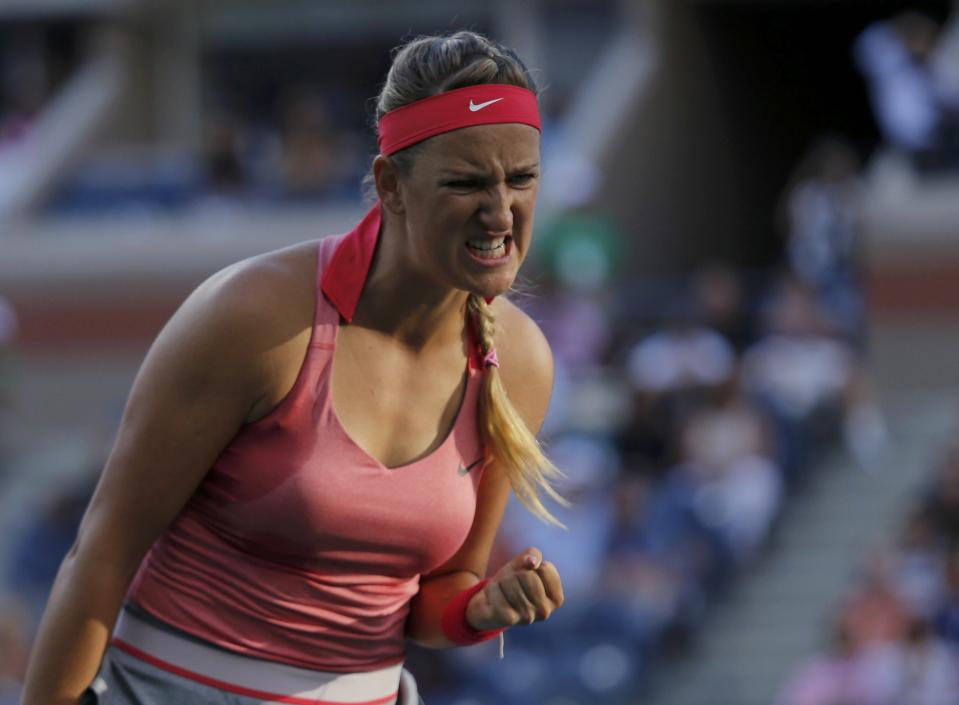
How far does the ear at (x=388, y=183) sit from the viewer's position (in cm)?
253

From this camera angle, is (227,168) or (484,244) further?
(227,168)

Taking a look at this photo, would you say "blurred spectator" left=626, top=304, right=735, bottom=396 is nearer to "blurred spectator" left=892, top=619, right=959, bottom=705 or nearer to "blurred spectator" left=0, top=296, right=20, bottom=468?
"blurred spectator" left=892, top=619, right=959, bottom=705

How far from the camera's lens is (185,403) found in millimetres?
2438

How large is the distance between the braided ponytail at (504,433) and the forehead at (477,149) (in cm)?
29

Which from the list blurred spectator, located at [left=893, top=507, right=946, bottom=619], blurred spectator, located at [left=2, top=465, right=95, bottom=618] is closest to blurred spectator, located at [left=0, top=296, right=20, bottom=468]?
blurred spectator, located at [left=2, top=465, right=95, bottom=618]

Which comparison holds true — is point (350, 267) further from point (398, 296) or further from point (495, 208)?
point (495, 208)

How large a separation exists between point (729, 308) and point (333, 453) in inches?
290

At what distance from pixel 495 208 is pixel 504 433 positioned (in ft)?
1.26

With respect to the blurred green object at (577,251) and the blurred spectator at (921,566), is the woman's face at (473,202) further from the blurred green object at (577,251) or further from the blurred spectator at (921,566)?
the blurred green object at (577,251)

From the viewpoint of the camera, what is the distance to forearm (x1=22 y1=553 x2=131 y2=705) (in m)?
2.51

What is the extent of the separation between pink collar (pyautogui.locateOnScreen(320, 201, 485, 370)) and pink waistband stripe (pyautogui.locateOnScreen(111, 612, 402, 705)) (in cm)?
52

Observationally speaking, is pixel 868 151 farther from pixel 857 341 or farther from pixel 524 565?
pixel 524 565

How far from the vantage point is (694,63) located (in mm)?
14555

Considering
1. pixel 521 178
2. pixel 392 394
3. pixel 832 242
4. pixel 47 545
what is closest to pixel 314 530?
pixel 392 394
